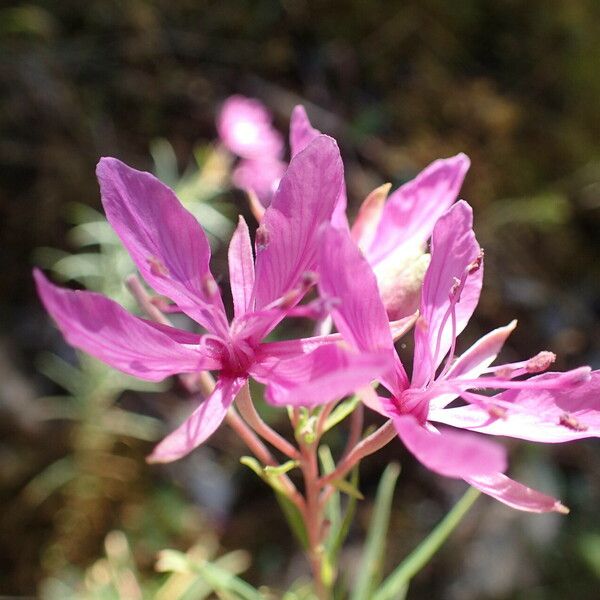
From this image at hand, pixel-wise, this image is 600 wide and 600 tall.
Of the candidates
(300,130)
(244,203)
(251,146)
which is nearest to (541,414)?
(300,130)

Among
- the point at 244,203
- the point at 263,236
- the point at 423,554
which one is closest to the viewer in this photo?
the point at 263,236

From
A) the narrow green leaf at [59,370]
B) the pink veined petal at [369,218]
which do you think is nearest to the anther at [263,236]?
the pink veined petal at [369,218]

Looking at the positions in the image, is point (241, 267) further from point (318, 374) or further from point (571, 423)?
point (571, 423)

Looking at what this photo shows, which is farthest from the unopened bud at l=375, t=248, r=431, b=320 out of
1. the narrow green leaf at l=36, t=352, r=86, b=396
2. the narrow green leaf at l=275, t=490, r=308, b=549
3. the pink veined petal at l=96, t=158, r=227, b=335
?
the narrow green leaf at l=36, t=352, r=86, b=396

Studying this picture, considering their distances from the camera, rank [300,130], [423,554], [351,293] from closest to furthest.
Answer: [351,293] < [300,130] < [423,554]

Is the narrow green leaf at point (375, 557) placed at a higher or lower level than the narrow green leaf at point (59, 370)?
higher

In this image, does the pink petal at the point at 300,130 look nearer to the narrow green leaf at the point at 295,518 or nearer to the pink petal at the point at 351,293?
the pink petal at the point at 351,293
